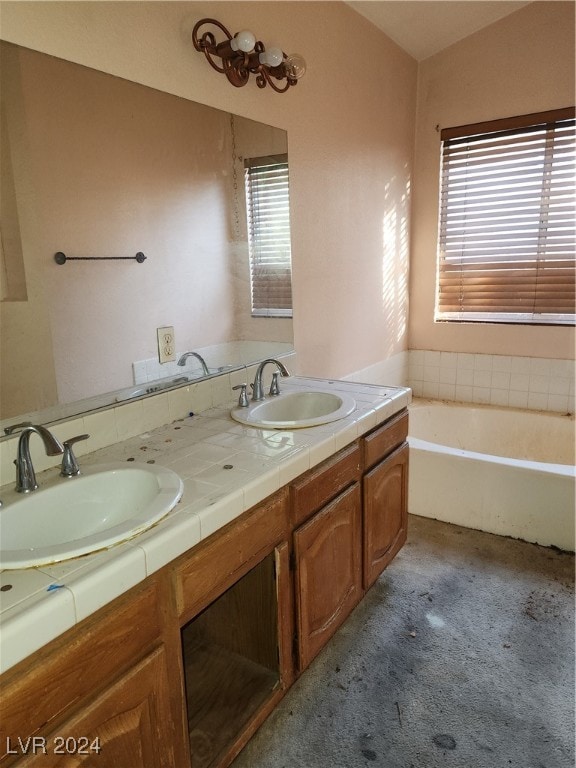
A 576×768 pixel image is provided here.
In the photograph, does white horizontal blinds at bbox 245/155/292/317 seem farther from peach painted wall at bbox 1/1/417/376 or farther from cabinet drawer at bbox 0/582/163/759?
cabinet drawer at bbox 0/582/163/759

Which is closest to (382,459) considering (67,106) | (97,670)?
(97,670)

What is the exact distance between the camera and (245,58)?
1.71 metres

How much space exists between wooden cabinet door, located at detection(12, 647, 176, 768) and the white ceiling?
2.74 meters

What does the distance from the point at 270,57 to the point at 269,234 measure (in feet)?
2.03

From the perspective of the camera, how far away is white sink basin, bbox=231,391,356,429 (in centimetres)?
161

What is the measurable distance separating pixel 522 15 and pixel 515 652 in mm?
3067

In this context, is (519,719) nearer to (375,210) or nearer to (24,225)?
(24,225)

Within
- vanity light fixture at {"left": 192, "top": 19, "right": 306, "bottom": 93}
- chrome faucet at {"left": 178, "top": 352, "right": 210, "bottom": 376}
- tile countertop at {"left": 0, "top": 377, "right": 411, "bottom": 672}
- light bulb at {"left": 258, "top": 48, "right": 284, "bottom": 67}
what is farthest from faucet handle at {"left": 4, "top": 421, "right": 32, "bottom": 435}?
light bulb at {"left": 258, "top": 48, "right": 284, "bottom": 67}

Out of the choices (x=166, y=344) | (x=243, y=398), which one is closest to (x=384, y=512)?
(x=243, y=398)

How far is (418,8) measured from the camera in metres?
2.47

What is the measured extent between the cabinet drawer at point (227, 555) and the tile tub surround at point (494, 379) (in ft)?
7.35

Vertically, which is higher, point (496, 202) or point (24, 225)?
point (496, 202)

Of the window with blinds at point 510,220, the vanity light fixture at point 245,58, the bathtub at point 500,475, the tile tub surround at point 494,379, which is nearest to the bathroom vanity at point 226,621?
the bathtub at point 500,475

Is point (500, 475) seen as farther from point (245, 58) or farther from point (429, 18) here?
point (429, 18)
